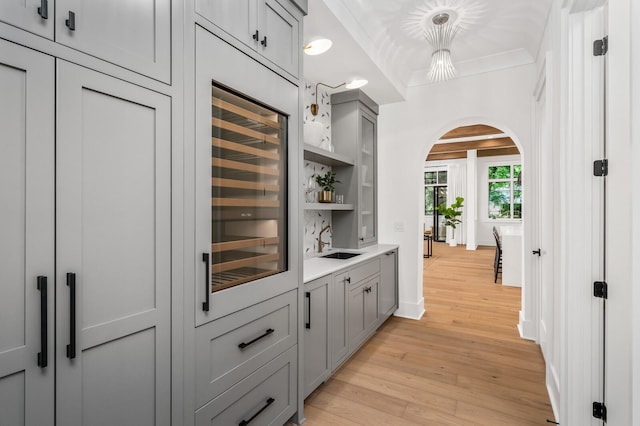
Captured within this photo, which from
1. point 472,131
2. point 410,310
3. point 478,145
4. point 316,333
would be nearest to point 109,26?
point 316,333

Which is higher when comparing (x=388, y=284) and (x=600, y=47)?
(x=600, y=47)

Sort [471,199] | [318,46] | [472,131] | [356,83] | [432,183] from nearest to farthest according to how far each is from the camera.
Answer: [318,46] < [356,83] < [472,131] < [471,199] < [432,183]

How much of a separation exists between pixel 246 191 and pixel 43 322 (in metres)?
0.94

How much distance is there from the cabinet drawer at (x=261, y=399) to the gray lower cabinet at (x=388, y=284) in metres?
1.69

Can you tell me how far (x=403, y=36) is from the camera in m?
3.03

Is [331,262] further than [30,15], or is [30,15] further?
[331,262]

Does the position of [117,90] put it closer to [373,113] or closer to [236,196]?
[236,196]

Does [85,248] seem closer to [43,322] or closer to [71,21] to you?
[43,322]

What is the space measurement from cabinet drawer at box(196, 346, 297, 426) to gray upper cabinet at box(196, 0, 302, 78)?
5.35 feet

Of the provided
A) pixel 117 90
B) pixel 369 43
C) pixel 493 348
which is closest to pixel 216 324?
pixel 117 90

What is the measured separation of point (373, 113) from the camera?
402cm

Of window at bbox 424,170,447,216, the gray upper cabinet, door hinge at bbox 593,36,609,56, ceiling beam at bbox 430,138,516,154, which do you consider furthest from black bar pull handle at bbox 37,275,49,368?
window at bbox 424,170,447,216

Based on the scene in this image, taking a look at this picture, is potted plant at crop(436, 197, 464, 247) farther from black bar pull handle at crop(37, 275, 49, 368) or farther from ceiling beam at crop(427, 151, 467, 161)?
black bar pull handle at crop(37, 275, 49, 368)

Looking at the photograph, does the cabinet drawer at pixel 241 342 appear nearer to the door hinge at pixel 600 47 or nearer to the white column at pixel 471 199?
the door hinge at pixel 600 47
